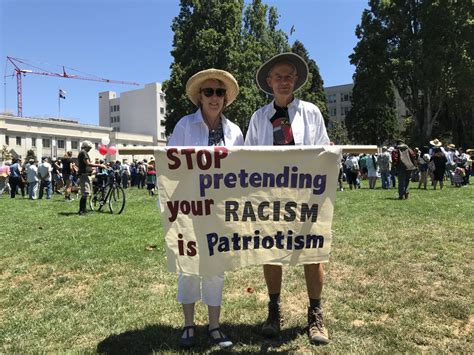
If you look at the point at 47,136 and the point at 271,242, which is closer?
the point at 271,242

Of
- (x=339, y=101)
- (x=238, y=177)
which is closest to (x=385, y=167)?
(x=238, y=177)

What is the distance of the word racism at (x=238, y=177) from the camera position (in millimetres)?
3220

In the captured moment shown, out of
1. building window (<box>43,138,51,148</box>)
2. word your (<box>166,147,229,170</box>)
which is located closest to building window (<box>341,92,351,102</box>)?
building window (<box>43,138,51,148</box>)

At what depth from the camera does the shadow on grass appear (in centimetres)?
339

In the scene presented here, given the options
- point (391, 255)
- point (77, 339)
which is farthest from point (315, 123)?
point (391, 255)

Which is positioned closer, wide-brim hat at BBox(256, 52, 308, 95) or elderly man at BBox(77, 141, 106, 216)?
wide-brim hat at BBox(256, 52, 308, 95)

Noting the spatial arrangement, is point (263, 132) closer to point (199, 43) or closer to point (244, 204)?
point (244, 204)

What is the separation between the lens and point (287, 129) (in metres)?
3.57

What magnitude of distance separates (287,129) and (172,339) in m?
1.99

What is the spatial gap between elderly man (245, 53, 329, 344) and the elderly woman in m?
0.25

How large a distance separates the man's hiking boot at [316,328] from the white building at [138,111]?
95.3m

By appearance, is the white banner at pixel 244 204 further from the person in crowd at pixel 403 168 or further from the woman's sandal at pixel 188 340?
the person in crowd at pixel 403 168

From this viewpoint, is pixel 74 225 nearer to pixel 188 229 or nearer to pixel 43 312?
pixel 43 312

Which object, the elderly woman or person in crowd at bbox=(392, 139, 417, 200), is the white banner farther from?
person in crowd at bbox=(392, 139, 417, 200)
